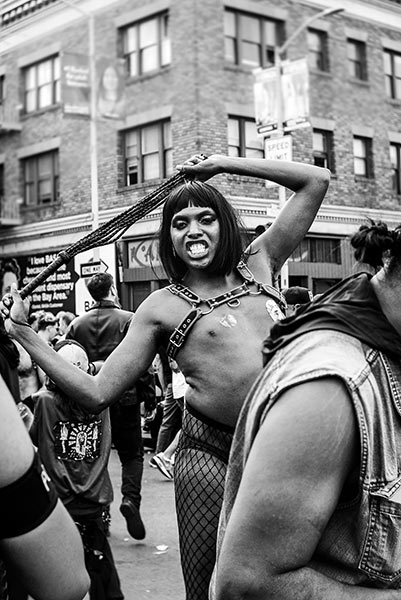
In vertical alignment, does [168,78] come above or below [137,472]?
above

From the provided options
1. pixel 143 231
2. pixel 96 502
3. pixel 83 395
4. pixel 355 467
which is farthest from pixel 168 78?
pixel 355 467

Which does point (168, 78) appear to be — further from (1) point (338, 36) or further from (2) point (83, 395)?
(2) point (83, 395)

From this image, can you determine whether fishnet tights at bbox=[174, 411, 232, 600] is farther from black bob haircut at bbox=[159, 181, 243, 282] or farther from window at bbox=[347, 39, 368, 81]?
window at bbox=[347, 39, 368, 81]

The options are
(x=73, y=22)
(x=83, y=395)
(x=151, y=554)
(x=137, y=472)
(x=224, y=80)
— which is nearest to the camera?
(x=83, y=395)

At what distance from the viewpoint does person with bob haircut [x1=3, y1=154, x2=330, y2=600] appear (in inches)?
116

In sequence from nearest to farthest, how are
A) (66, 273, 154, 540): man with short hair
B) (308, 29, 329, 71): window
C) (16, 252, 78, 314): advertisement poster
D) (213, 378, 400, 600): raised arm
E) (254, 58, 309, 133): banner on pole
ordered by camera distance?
(213, 378, 400, 600): raised arm < (66, 273, 154, 540): man with short hair < (254, 58, 309, 133): banner on pole < (308, 29, 329, 71): window < (16, 252, 78, 314): advertisement poster

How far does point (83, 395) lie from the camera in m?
2.99

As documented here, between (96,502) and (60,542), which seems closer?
(60,542)

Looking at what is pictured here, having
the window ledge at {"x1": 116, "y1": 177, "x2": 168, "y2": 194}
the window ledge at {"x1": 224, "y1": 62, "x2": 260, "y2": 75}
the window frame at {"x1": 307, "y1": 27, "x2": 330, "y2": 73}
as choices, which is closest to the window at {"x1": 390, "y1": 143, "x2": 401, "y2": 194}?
the window frame at {"x1": 307, "y1": 27, "x2": 330, "y2": 73}

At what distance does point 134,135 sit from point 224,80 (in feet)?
10.1

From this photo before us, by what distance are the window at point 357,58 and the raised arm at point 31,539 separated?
2339cm

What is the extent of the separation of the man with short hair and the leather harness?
123 inches

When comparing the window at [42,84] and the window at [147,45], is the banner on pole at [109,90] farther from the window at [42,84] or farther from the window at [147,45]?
the window at [42,84]

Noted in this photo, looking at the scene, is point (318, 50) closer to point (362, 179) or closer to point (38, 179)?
point (362, 179)
